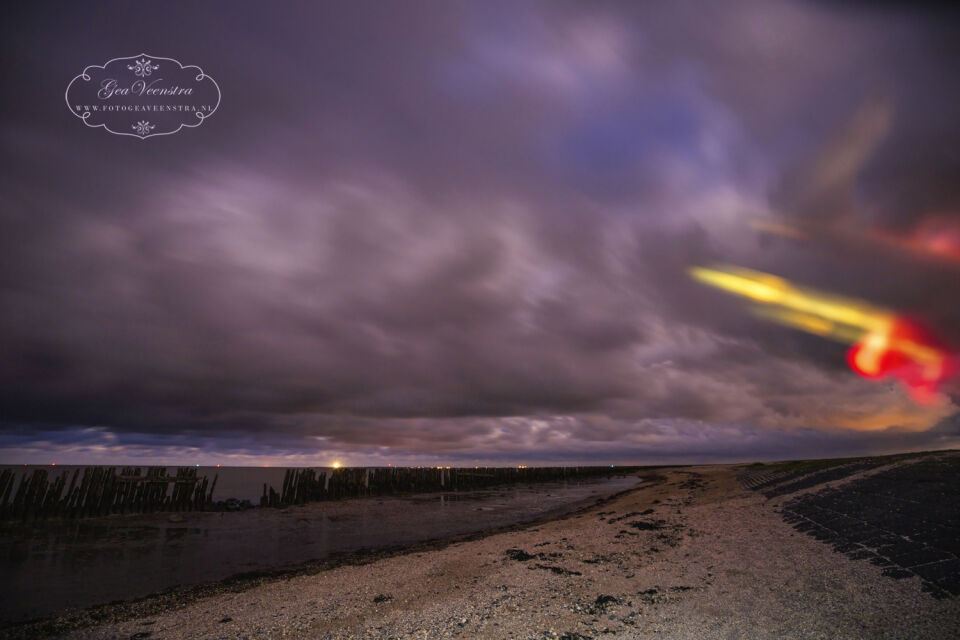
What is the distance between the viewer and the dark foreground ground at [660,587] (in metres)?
8.12

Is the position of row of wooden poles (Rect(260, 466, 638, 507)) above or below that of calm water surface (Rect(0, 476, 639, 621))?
above

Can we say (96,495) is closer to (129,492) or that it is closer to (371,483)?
(129,492)

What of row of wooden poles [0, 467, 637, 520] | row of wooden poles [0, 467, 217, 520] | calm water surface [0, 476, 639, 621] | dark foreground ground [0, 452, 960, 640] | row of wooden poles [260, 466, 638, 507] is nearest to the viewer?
dark foreground ground [0, 452, 960, 640]

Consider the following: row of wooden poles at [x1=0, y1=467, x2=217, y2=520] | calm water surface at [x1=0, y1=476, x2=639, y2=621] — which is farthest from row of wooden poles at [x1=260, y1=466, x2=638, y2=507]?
row of wooden poles at [x1=0, y1=467, x2=217, y2=520]

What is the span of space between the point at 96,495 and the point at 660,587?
130 ft

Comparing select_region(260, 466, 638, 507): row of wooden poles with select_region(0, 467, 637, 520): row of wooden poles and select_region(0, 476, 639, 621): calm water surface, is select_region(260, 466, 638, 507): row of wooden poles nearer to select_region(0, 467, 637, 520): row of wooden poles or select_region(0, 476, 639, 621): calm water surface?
select_region(0, 467, 637, 520): row of wooden poles

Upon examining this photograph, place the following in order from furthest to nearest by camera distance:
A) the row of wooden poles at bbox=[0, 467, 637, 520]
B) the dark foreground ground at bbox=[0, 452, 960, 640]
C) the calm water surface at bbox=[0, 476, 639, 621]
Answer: the row of wooden poles at bbox=[0, 467, 637, 520] < the calm water surface at bbox=[0, 476, 639, 621] < the dark foreground ground at bbox=[0, 452, 960, 640]

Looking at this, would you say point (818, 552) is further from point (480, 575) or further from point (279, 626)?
point (279, 626)

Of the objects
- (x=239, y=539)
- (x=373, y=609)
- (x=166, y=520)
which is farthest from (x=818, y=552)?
(x=166, y=520)

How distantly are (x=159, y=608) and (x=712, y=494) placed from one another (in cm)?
2677

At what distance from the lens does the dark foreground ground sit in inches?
320

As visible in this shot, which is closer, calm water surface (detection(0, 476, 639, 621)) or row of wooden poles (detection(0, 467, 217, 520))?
calm water surface (detection(0, 476, 639, 621))

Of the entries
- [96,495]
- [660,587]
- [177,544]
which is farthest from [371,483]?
[660,587]

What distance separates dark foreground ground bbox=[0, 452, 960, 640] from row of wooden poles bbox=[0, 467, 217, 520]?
24113mm
